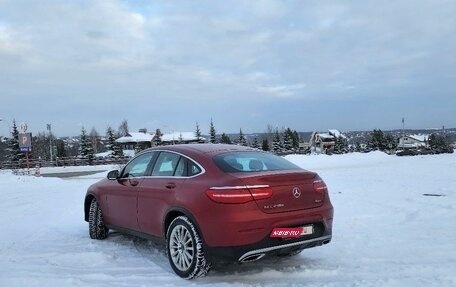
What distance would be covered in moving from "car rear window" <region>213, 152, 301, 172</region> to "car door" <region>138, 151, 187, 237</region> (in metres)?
0.54

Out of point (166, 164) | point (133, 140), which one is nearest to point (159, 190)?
point (166, 164)

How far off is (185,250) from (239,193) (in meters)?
1.07

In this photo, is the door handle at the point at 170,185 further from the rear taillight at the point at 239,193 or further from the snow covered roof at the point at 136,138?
the snow covered roof at the point at 136,138

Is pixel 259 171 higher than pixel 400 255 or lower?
higher

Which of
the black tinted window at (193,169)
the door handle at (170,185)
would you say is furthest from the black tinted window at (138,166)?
the black tinted window at (193,169)

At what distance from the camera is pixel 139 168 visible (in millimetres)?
A: 6906

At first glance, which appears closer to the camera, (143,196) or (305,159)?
(143,196)

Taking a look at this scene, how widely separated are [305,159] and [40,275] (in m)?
35.8

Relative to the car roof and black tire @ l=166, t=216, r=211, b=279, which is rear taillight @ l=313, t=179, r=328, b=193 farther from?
black tire @ l=166, t=216, r=211, b=279

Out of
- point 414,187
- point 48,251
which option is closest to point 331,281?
point 48,251

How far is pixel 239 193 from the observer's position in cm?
502

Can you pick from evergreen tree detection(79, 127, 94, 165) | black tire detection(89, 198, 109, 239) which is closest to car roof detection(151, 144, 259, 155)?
black tire detection(89, 198, 109, 239)

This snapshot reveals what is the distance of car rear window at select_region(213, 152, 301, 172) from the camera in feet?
18.0

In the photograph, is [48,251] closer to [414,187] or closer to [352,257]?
[352,257]
